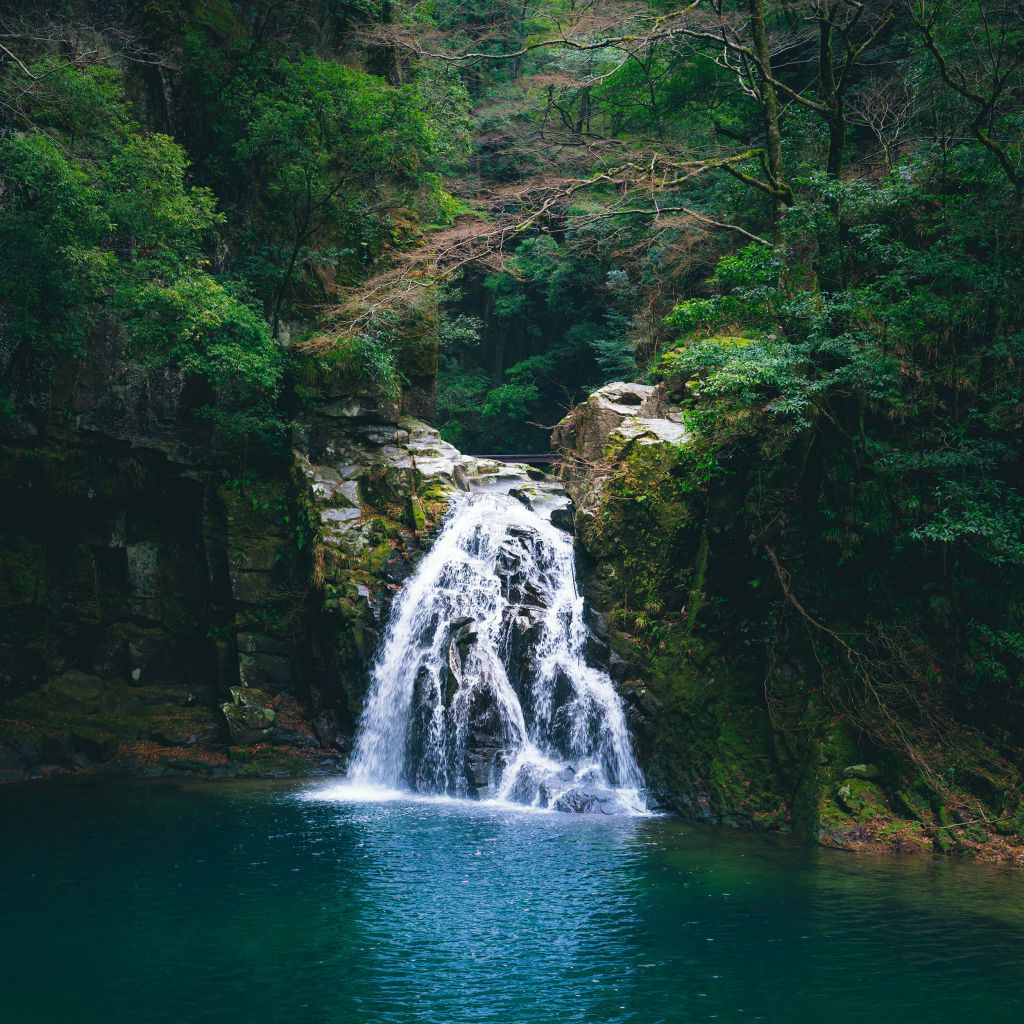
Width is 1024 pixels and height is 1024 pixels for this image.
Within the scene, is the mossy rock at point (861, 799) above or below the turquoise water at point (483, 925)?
above

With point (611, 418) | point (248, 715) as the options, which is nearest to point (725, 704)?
point (611, 418)

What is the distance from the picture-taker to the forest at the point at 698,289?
424 inches

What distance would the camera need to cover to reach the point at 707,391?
11.8 m

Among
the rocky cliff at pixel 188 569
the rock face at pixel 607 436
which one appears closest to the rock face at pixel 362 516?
the rocky cliff at pixel 188 569

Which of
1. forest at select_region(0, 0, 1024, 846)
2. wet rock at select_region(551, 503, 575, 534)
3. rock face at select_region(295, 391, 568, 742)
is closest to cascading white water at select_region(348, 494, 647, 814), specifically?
wet rock at select_region(551, 503, 575, 534)

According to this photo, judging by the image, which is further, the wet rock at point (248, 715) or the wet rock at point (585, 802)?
the wet rock at point (248, 715)

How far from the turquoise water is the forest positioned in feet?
8.04

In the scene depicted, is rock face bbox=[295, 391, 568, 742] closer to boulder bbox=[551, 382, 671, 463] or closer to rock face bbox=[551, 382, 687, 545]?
rock face bbox=[551, 382, 687, 545]

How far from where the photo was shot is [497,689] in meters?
13.6

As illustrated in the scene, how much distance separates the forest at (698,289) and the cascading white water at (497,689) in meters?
0.89

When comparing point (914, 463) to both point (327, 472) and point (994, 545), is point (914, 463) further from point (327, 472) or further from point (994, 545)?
point (327, 472)

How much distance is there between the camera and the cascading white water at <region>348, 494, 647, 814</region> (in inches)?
506

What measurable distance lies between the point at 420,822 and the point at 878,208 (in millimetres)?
10121

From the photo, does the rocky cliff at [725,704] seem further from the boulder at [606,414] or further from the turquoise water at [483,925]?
the turquoise water at [483,925]
